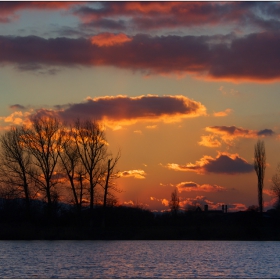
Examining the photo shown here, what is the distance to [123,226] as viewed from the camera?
65.7m

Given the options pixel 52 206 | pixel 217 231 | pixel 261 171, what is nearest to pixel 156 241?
pixel 217 231

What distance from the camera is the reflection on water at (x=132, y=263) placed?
101 ft

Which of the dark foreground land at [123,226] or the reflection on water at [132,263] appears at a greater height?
the dark foreground land at [123,226]

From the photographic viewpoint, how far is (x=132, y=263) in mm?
36312

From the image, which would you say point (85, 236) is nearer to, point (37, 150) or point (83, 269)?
point (37, 150)

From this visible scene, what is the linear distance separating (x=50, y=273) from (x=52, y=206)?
37.2 meters

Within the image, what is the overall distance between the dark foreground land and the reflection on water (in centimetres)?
1082

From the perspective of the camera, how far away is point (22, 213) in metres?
69.2

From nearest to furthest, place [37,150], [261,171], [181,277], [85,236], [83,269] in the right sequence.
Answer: [181,277]
[83,269]
[85,236]
[37,150]
[261,171]

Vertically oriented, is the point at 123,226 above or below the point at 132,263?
above

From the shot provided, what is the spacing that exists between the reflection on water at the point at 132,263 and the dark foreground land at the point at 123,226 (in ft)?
35.5

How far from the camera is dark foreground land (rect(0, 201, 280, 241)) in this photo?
6006 centimetres

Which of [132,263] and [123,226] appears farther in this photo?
[123,226]

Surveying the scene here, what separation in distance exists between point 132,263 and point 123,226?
29.5 m
